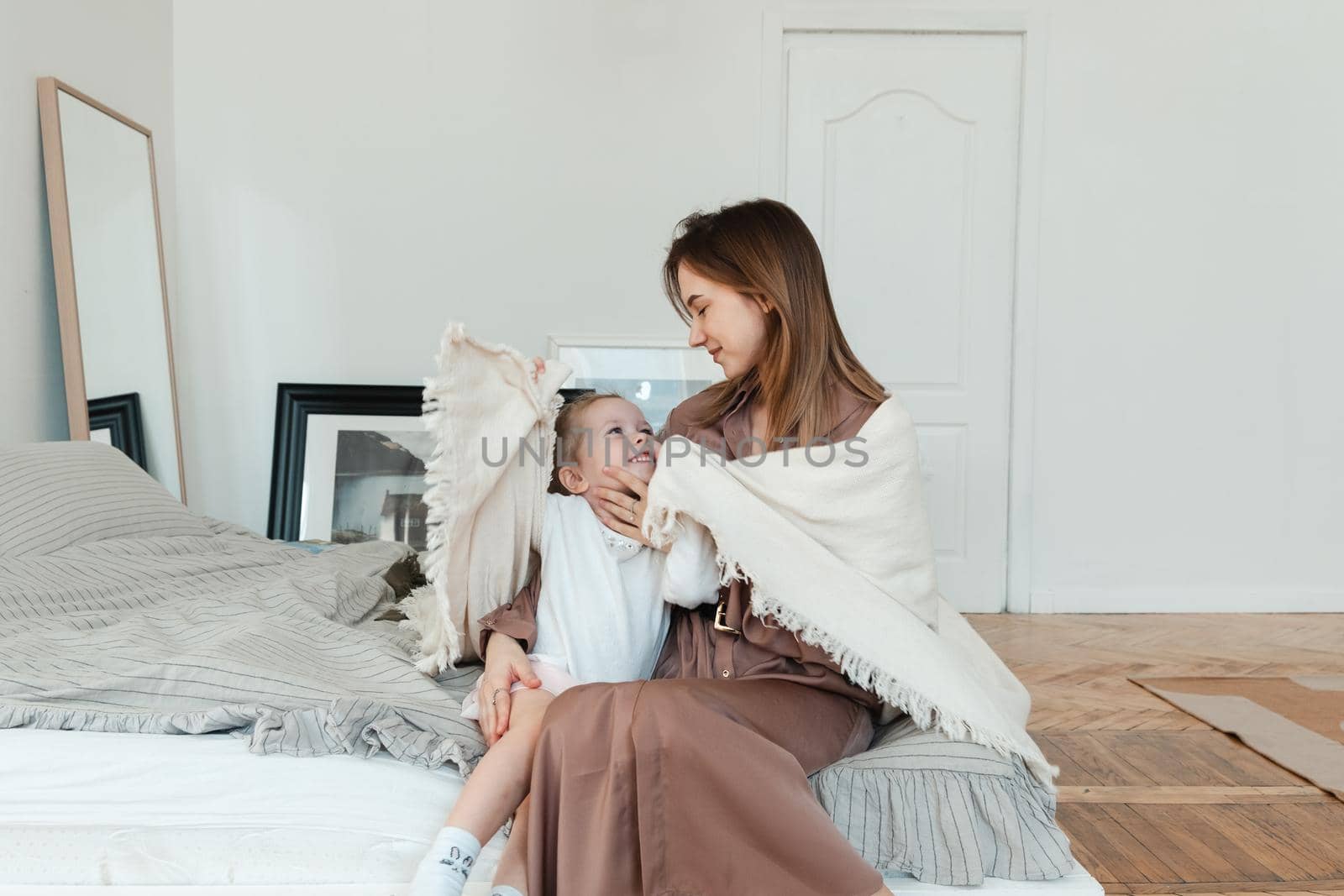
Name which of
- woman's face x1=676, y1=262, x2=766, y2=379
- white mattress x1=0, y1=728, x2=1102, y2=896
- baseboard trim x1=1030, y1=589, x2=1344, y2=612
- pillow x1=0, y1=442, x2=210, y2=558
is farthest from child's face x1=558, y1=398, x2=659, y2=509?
baseboard trim x1=1030, y1=589, x2=1344, y2=612

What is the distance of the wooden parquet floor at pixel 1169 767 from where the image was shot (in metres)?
1.87

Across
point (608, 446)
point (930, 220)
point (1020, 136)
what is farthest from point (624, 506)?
point (1020, 136)

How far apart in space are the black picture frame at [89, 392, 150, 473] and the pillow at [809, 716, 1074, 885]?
241 cm

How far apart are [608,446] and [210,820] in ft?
2.56

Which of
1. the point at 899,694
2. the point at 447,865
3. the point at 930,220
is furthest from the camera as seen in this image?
the point at 930,220

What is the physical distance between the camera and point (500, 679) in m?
1.43

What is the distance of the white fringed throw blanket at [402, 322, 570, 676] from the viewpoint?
1473mm

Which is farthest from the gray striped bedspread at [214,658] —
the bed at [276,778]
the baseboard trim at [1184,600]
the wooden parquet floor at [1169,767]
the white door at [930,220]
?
the baseboard trim at [1184,600]

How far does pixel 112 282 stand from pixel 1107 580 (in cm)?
361

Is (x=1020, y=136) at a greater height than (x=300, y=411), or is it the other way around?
(x=1020, y=136)

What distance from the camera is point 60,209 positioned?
9.52 ft

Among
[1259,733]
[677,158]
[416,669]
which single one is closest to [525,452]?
[416,669]

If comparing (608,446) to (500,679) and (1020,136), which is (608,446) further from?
(1020,136)

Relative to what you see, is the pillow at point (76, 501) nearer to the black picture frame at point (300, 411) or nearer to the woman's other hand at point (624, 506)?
the woman's other hand at point (624, 506)
